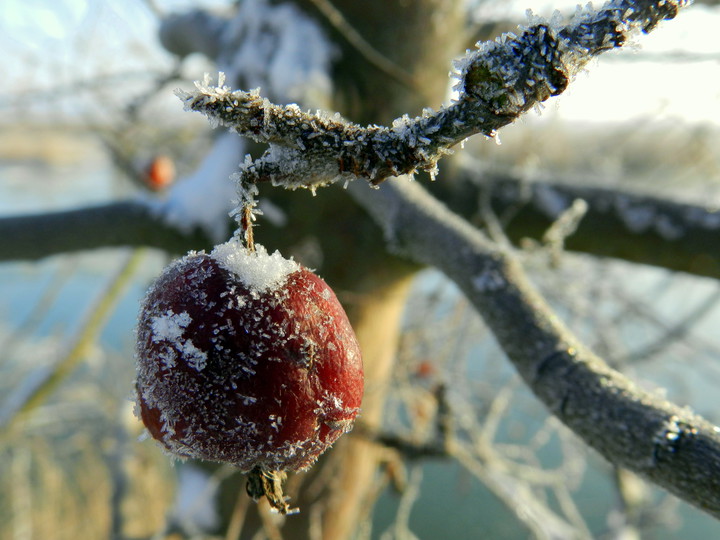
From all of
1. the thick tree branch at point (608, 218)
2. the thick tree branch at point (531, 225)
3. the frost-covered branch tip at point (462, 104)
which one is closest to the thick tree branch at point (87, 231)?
the thick tree branch at point (531, 225)

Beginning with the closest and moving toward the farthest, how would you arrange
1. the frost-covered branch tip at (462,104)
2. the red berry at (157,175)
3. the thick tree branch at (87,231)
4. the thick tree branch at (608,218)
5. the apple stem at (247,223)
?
the frost-covered branch tip at (462,104) < the apple stem at (247,223) < the thick tree branch at (608,218) < the thick tree branch at (87,231) < the red berry at (157,175)

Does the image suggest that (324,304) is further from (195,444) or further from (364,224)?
(364,224)

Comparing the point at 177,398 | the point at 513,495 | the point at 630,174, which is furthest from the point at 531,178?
the point at 630,174

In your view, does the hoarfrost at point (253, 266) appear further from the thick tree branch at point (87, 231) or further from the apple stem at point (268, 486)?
the thick tree branch at point (87, 231)

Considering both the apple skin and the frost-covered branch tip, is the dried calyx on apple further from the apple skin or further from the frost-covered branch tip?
the frost-covered branch tip

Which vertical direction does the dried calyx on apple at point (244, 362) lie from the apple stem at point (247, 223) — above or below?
below

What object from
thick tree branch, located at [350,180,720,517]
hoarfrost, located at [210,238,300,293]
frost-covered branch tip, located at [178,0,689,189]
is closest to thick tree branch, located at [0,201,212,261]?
thick tree branch, located at [350,180,720,517]
